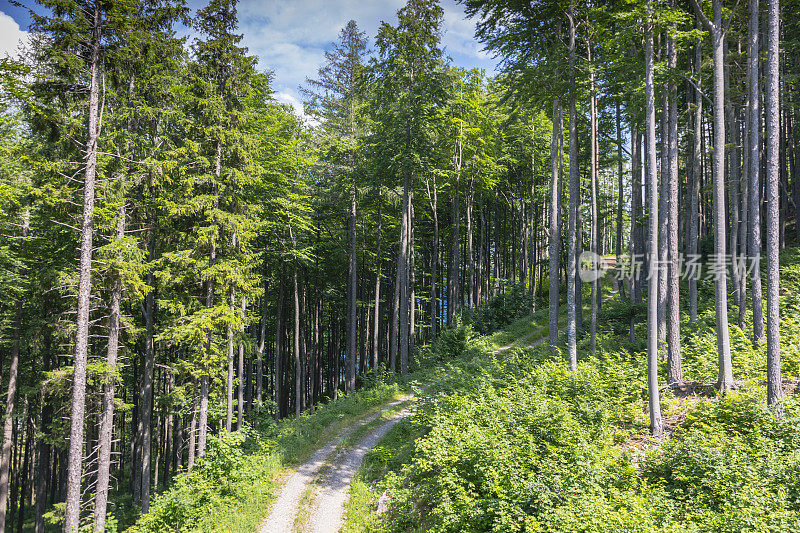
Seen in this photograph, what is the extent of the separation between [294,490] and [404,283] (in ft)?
32.3

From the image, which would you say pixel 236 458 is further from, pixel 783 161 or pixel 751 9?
pixel 783 161

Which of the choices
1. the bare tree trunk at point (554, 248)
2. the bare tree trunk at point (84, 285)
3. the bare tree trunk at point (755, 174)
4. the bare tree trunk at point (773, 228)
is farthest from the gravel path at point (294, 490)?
the bare tree trunk at point (755, 174)

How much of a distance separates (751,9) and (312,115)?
21102 millimetres

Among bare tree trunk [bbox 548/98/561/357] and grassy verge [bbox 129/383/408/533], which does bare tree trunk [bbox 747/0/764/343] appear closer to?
bare tree trunk [bbox 548/98/561/357]

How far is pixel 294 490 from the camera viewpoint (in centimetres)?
1030

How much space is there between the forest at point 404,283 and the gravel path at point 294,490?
4.7 inches

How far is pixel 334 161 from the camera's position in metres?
20.8

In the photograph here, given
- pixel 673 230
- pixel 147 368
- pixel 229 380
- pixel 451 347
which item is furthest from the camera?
pixel 451 347

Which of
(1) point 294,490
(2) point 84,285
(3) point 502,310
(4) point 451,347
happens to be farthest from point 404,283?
(2) point 84,285

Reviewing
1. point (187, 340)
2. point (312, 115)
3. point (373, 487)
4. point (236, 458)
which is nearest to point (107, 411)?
point (187, 340)

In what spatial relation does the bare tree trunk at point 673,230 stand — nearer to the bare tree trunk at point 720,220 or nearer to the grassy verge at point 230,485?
the bare tree trunk at point 720,220

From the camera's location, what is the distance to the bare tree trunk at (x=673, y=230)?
36.7ft

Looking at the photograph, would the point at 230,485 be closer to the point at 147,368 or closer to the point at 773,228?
the point at 147,368

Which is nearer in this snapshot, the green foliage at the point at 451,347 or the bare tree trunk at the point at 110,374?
the bare tree trunk at the point at 110,374
